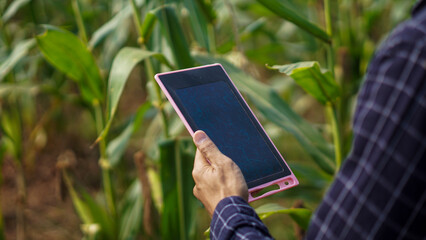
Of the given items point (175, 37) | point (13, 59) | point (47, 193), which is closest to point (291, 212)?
point (175, 37)

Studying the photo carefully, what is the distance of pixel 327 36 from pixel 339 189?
48 centimetres

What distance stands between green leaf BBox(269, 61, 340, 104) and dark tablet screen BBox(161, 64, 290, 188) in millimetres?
135

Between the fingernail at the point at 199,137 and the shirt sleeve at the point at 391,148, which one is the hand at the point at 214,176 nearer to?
the fingernail at the point at 199,137

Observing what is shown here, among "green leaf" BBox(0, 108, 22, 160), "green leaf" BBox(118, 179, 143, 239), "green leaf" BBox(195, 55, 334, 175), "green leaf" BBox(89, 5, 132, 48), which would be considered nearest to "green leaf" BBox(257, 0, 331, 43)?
"green leaf" BBox(195, 55, 334, 175)

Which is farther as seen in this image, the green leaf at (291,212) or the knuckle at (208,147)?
the green leaf at (291,212)

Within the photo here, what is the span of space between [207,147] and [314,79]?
1.08ft

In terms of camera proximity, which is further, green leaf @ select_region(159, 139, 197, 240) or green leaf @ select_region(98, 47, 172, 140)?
green leaf @ select_region(159, 139, 197, 240)

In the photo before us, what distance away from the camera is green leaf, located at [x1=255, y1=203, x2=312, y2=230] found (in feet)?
2.58

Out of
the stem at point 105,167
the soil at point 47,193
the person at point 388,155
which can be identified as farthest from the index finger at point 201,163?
the soil at point 47,193

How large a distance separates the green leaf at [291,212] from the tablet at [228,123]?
0.63 ft

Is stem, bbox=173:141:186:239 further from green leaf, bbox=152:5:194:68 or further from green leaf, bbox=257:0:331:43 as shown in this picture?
green leaf, bbox=257:0:331:43

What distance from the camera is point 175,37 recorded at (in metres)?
0.91

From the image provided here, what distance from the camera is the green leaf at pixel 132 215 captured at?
1.19m

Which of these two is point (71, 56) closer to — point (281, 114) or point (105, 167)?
point (105, 167)
